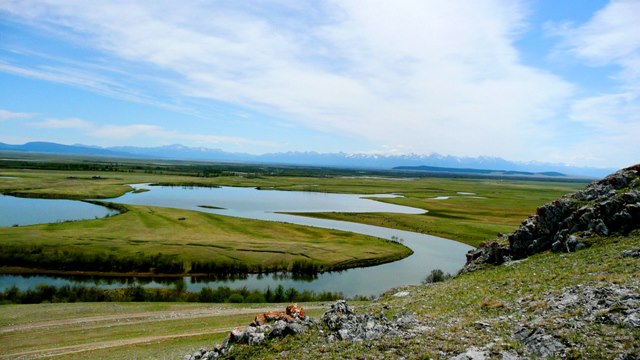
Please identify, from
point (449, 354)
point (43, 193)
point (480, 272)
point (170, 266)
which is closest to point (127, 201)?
point (43, 193)

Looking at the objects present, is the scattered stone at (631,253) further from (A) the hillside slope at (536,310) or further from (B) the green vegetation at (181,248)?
(B) the green vegetation at (181,248)

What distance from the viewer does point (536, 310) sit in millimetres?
17844

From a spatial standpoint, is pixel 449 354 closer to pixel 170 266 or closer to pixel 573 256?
pixel 573 256

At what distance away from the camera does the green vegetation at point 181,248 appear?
63.7 meters

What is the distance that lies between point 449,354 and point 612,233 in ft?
58.3

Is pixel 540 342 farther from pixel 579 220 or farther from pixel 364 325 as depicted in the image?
pixel 579 220

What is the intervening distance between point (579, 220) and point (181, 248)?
63.6m

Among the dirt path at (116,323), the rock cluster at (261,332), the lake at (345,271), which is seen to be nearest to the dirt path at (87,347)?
the dirt path at (116,323)

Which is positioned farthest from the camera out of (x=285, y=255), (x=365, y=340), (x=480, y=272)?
(x=285, y=255)

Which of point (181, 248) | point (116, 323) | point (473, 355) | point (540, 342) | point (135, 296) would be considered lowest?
point (135, 296)

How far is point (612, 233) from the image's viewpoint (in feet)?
84.1

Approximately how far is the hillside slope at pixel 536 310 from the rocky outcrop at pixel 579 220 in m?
0.07

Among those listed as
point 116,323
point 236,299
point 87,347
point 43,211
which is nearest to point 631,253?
point 87,347

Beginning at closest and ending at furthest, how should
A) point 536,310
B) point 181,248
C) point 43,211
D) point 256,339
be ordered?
point 536,310
point 256,339
point 181,248
point 43,211
